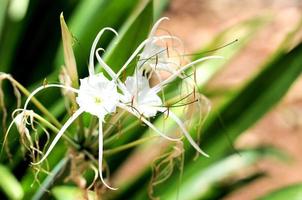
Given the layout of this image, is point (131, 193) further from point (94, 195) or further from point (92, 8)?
point (94, 195)

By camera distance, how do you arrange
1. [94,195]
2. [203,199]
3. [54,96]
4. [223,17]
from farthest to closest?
[223,17] < [203,199] < [54,96] < [94,195]

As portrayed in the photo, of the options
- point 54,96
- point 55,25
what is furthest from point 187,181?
point 55,25

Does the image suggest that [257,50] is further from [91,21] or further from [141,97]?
[141,97]

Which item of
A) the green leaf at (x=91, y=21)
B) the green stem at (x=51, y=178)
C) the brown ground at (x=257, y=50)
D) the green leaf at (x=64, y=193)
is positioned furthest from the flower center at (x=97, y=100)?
the brown ground at (x=257, y=50)

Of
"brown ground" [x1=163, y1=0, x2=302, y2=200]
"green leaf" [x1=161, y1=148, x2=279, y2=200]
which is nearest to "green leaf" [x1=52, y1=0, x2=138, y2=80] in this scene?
"green leaf" [x1=161, y1=148, x2=279, y2=200]

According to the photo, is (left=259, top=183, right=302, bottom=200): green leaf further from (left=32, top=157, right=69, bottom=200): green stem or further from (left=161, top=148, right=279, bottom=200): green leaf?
(left=32, top=157, right=69, bottom=200): green stem

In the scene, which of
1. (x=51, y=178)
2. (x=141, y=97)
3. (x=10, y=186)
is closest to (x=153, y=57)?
(x=141, y=97)
